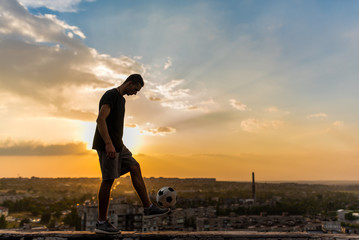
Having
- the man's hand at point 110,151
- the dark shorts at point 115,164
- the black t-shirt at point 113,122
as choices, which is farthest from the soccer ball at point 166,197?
the man's hand at point 110,151

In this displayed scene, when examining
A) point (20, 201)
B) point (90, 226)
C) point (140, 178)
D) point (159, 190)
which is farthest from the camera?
point (20, 201)

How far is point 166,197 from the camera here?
560cm

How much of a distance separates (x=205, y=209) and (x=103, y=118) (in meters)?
121

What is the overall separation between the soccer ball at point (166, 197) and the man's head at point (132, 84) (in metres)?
1.89

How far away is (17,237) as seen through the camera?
4293mm

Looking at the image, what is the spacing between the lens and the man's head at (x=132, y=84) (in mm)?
4918

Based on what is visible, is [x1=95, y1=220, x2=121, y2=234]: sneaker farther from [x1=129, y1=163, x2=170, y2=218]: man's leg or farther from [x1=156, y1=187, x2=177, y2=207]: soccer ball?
[x1=156, y1=187, x2=177, y2=207]: soccer ball

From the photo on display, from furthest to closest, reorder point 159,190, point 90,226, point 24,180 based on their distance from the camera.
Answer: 1. point 24,180
2. point 90,226
3. point 159,190

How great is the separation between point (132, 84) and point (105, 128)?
84 cm

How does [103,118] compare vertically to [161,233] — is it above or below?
above

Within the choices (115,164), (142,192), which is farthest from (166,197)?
(115,164)

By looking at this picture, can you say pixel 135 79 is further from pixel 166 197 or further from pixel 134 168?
pixel 166 197

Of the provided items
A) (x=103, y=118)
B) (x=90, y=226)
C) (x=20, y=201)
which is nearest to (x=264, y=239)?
(x=103, y=118)

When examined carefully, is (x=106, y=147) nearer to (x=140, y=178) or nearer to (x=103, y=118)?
(x=103, y=118)
